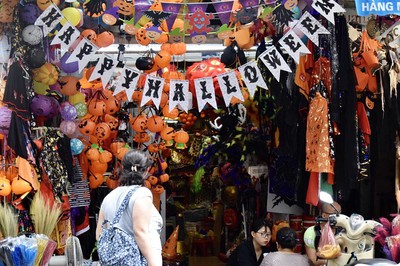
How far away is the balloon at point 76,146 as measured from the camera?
7020 millimetres

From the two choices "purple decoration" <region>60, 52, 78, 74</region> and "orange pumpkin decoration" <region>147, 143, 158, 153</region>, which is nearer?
"purple decoration" <region>60, 52, 78, 74</region>

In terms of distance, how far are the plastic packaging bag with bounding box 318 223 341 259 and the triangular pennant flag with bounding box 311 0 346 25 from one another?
5.47ft

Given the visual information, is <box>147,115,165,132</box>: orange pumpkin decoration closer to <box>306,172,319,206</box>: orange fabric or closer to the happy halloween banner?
the happy halloween banner

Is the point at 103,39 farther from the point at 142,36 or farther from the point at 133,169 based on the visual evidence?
the point at 133,169

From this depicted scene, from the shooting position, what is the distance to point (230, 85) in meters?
6.25

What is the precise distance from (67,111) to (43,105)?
1.16 feet

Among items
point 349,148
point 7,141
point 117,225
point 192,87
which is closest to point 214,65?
point 192,87

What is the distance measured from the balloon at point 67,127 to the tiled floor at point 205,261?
3.63m

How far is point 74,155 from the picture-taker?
7203 mm

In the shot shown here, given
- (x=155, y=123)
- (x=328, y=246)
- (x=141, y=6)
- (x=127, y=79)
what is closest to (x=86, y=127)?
(x=155, y=123)

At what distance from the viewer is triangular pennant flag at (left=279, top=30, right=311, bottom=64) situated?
610cm

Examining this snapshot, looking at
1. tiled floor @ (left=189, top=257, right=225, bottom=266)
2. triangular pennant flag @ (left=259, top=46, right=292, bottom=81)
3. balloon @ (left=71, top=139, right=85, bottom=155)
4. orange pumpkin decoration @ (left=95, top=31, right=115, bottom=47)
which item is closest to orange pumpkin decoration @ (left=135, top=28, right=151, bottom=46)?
orange pumpkin decoration @ (left=95, top=31, right=115, bottom=47)

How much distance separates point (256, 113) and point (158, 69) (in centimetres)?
173

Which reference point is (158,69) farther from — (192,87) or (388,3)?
(388,3)
